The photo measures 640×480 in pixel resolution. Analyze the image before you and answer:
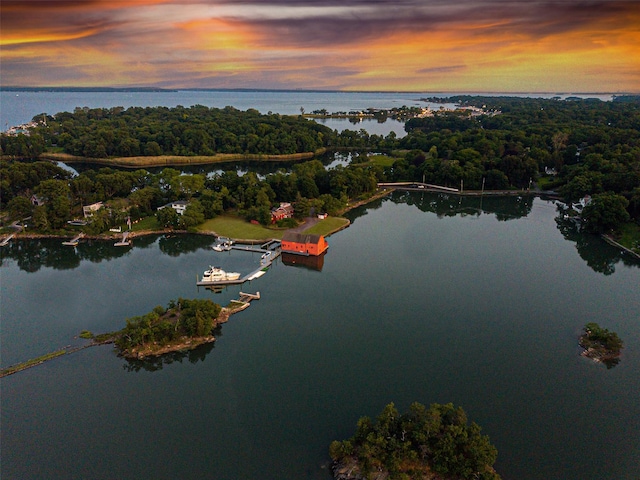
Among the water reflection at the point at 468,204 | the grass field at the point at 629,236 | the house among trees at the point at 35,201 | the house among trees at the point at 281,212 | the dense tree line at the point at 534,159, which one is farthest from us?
the dense tree line at the point at 534,159

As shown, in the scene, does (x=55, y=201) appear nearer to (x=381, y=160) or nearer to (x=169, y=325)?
(x=169, y=325)

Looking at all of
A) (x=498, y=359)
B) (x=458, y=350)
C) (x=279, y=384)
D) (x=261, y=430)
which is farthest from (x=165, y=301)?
(x=498, y=359)

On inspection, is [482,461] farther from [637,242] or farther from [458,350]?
[637,242]

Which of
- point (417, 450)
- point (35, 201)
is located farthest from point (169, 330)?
point (35, 201)

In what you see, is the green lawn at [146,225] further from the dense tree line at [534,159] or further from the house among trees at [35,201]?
the dense tree line at [534,159]

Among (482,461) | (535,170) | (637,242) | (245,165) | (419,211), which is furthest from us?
(245,165)

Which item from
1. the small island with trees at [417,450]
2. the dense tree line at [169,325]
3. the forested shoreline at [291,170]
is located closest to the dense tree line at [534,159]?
the forested shoreline at [291,170]
